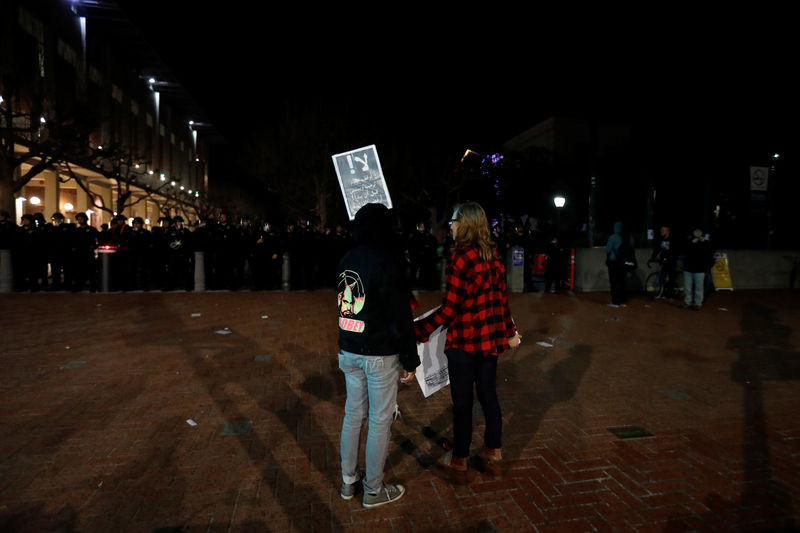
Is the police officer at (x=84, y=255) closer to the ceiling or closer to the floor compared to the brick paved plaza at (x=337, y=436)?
closer to the ceiling

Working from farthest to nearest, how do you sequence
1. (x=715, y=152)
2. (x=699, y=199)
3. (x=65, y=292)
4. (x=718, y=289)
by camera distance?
(x=699, y=199)
(x=715, y=152)
(x=718, y=289)
(x=65, y=292)

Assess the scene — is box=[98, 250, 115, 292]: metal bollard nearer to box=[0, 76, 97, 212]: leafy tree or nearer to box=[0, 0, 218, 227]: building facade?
box=[0, 76, 97, 212]: leafy tree

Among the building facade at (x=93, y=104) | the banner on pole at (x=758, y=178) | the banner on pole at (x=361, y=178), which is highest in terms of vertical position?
the building facade at (x=93, y=104)

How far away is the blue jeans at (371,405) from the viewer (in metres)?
2.91

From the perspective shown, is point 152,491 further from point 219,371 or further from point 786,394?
point 786,394

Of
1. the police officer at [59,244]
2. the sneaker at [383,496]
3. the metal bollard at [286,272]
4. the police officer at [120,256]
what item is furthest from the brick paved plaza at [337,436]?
the metal bollard at [286,272]

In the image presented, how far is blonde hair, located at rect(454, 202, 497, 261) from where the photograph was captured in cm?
332

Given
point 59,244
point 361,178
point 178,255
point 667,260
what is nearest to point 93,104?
point 59,244

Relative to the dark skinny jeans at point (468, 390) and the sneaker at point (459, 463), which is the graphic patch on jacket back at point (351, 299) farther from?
the sneaker at point (459, 463)

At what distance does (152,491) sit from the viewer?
10.5 ft

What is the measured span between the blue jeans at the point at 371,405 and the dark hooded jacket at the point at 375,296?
0.28 ft

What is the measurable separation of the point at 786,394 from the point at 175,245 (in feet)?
42.5

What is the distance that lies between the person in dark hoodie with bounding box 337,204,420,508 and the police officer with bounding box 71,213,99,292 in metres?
12.0

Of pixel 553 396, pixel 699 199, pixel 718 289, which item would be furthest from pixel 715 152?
pixel 553 396
